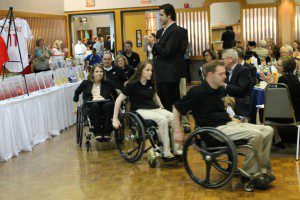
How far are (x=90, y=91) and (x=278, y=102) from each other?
2.54 m

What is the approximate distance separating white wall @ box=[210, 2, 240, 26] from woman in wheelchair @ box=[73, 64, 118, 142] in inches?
341

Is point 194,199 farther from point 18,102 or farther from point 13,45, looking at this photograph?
point 13,45

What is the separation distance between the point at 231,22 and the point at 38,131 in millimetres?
9177

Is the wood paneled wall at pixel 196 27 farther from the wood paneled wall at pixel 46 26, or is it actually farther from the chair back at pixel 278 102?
the chair back at pixel 278 102

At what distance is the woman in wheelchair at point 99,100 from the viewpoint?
6531 millimetres

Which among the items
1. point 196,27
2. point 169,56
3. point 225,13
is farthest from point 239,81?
point 225,13

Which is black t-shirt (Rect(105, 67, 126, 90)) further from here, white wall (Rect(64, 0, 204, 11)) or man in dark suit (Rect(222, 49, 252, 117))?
white wall (Rect(64, 0, 204, 11))

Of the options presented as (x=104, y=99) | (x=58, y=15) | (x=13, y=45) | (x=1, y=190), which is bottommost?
(x=1, y=190)

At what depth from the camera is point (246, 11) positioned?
1384cm

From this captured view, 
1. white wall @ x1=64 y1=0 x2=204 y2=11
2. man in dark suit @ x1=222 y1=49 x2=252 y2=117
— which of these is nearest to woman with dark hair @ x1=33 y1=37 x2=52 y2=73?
white wall @ x1=64 y1=0 x2=204 y2=11

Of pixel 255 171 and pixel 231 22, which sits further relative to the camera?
pixel 231 22

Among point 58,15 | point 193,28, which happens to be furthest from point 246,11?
point 58,15

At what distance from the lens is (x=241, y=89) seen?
18.3ft

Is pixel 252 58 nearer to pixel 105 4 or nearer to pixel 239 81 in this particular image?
pixel 239 81
